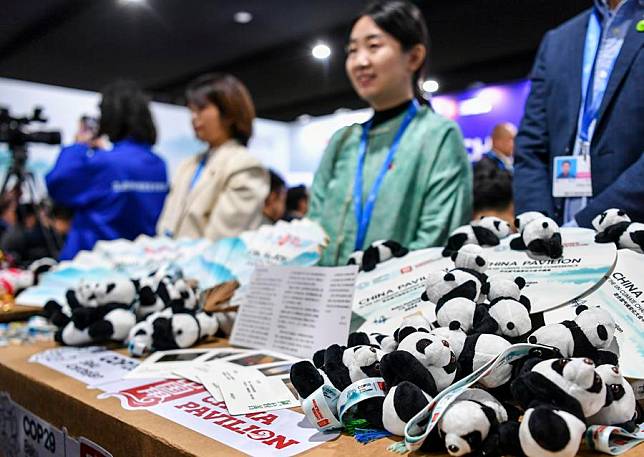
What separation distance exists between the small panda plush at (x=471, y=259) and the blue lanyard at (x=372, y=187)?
520mm

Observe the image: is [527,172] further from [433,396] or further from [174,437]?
[174,437]

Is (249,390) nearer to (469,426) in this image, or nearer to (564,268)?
(469,426)

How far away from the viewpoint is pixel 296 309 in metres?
1.00

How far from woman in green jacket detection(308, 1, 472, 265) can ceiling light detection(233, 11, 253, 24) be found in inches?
130

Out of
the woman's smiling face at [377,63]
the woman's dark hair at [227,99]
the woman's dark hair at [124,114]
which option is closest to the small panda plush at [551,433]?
the woman's smiling face at [377,63]

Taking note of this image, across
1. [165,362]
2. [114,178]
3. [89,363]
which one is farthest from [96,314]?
[114,178]

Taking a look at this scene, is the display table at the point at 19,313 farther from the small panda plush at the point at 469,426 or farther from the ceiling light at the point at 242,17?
the ceiling light at the point at 242,17

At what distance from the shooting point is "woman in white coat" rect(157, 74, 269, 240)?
77.3 inches

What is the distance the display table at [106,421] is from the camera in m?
0.60

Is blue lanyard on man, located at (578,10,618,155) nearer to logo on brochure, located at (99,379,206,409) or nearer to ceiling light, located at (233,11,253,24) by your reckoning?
logo on brochure, located at (99,379,206,409)

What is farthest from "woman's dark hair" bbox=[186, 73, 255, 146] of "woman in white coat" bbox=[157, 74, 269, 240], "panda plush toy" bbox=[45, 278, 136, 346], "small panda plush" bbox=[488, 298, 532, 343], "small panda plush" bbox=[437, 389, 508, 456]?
"small panda plush" bbox=[437, 389, 508, 456]

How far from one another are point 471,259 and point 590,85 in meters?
0.62

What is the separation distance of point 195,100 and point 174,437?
1.60m

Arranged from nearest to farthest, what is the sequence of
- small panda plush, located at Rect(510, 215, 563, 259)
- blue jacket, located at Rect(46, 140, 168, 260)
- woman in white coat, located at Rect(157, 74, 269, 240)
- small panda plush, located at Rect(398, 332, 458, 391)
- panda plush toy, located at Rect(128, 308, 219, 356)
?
1. small panda plush, located at Rect(398, 332, 458, 391)
2. small panda plush, located at Rect(510, 215, 563, 259)
3. panda plush toy, located at Rect(128, 308, 219, 356)
4. woman in white coat, located at Rect(157, 74, 269, 240)
5. blue jacket, located at Rect(46, 140, 168, 260)
